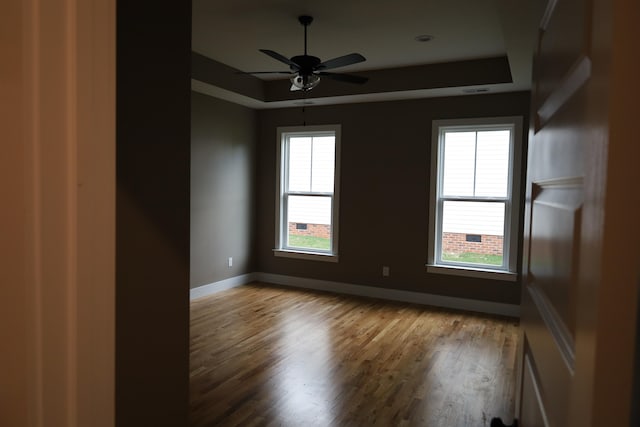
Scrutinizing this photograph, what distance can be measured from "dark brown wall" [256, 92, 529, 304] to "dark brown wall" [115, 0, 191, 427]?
3.95 metres

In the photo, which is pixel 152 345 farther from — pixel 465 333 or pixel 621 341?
pixel 465 333

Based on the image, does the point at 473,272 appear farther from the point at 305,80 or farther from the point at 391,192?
the point at 305,80

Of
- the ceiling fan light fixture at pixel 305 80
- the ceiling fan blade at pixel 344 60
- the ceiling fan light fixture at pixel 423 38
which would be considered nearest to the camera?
the ceiling fan blade at pixel 344 60

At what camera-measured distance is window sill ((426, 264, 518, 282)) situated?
5.01 m

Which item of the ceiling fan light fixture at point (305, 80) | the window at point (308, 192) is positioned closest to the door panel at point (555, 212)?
the ceiling fan light fixture at point (305, 80)

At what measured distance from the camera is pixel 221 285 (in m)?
5.90

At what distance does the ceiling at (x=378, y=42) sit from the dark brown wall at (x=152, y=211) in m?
1.93

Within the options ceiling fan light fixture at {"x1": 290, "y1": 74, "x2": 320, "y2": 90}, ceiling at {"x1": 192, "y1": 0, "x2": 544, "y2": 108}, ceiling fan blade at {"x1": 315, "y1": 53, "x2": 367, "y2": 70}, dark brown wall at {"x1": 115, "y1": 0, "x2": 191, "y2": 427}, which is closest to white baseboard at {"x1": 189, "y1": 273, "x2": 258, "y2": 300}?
ceiling at {"x1": 192, "y1": 0, "x2": 544, "y2": 108}

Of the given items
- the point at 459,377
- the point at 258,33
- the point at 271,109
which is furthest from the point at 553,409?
the point at 271,109

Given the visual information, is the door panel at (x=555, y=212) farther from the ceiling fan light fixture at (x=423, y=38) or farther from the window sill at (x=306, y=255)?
the window sill at (x=306, y=255)

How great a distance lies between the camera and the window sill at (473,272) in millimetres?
5012

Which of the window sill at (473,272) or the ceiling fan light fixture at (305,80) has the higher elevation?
the ceiling fan light fixture at (305,80)

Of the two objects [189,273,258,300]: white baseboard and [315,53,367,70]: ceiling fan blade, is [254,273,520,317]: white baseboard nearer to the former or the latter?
[189,273,258,300]: white baseboard

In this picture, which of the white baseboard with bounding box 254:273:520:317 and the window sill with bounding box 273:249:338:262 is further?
the window sill with bounding box 273:249:338:262
